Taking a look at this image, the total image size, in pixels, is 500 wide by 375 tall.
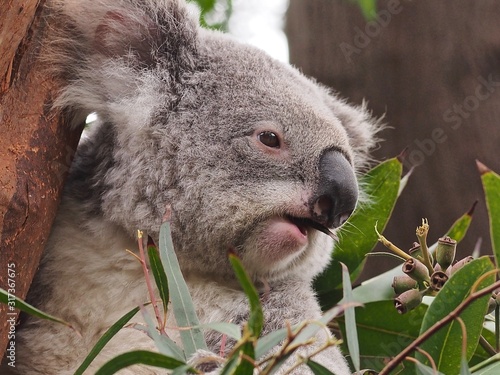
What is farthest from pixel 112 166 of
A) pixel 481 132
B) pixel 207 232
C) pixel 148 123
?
pixel 481 132

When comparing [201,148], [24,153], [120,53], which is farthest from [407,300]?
[120,53]

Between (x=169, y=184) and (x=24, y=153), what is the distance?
0.51 m

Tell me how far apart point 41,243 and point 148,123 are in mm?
533

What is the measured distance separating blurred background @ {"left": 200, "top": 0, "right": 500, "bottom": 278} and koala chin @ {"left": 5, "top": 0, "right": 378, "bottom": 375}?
1423mm

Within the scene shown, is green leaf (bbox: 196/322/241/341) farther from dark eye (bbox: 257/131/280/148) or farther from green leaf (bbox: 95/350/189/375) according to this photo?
dark eye (bbox: 257/131/280/148)

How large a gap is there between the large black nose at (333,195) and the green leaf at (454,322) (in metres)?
0.57

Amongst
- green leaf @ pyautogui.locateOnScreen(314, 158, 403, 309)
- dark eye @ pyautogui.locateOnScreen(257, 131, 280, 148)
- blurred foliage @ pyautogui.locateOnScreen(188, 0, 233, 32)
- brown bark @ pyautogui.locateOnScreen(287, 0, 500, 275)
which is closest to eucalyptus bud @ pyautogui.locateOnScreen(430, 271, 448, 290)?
dark eye @ pyautogui.locateOnScreen(257, 131, 280, 148)

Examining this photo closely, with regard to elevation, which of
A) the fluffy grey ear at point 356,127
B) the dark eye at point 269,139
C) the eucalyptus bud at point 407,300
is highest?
the eucalyptus bud at point 407,300

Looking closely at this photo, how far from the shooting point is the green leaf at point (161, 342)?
1360 millimetres

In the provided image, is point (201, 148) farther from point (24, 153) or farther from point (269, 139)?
point (24, 153)

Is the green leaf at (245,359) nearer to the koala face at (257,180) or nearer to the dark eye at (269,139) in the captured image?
the koala face at (257,180)

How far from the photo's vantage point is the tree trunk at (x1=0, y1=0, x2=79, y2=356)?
1827 mm

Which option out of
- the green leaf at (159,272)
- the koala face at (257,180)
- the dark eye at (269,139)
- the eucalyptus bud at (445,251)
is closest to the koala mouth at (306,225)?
the koala face at (257,180)

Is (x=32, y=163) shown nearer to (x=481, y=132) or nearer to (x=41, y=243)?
(x=41, y=243)
